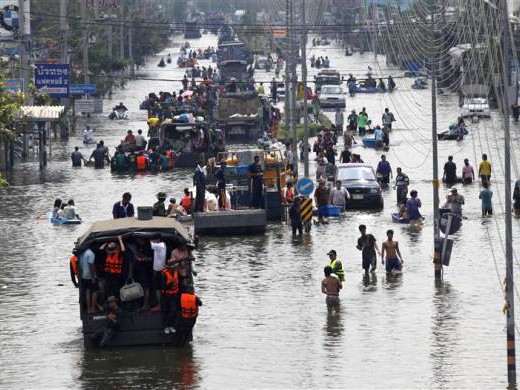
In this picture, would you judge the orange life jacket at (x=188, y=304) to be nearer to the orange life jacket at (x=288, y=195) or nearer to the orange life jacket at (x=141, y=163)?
the orange life jacket at (x=288, y=195)

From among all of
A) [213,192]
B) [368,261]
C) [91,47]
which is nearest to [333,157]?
[213,192]

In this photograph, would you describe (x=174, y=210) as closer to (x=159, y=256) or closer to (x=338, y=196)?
Result: (x=338, y=196)

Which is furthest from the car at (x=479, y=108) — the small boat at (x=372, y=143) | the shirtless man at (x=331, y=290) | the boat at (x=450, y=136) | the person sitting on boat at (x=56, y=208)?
the shirtless man at (x=331, y=290)

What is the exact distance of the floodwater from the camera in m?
25.3

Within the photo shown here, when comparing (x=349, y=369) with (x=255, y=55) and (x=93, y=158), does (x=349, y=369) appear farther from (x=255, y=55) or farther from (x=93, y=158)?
(x=255, y=55)

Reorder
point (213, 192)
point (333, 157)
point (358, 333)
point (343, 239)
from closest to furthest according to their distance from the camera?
1. point (358, 333)
2. point (343, 239)
3. point (213, 192)
4. point (333, 157)

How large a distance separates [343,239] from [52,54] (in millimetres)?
73018

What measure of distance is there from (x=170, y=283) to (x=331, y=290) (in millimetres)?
4582

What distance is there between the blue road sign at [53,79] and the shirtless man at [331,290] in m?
39.2

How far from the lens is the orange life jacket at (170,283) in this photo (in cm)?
2664

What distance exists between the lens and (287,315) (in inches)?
1190

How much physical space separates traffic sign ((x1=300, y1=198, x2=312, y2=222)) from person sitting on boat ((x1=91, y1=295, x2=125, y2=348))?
584 inches

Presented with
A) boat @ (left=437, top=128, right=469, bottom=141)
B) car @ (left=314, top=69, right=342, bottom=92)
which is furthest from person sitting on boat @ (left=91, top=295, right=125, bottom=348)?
car @ (left=314, top=69, right=342, bottom=92)

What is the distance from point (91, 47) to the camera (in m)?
106
